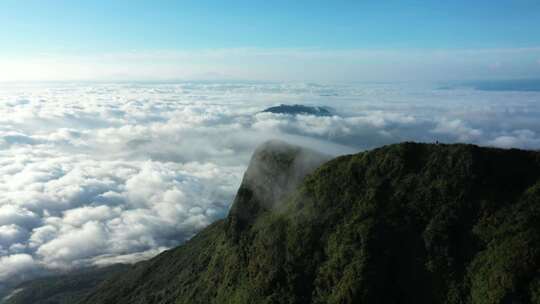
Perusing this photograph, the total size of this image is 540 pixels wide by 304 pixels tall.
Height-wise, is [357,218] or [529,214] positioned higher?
[529,214]

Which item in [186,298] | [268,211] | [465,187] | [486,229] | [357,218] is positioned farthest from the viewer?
[186,298]

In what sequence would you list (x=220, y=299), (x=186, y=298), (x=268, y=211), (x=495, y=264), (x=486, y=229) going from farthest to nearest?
(x=186, y=298), (x=268, y=211), (x=220, y=299), (x=486, y=229), (x=495, y=264)

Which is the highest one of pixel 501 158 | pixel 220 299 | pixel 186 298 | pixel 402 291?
pixel 501 158

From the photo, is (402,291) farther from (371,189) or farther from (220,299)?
(220,299)

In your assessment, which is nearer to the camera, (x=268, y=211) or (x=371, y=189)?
(x=371, y=189)

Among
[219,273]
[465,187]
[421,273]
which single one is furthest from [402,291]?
[219,273]
